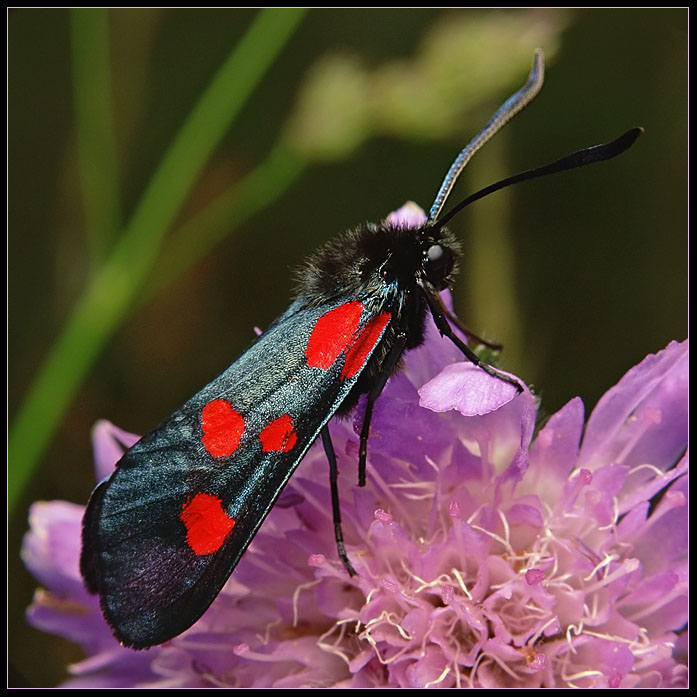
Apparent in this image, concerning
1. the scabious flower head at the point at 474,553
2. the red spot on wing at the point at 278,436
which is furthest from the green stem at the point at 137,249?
the red spot on wing at the point at 278,436

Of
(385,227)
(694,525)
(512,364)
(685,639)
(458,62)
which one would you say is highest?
(458,62)

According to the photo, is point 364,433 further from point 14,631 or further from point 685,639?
point 14,631

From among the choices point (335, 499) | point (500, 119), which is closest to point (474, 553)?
point (335, 499)

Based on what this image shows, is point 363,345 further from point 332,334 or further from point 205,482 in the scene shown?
point 205,482

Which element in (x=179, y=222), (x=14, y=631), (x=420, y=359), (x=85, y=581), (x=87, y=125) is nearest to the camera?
(x=85, y=581)

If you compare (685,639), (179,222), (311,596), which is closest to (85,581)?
(311,596)

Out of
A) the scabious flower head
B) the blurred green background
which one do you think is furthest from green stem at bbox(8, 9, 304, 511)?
the scabious flower head

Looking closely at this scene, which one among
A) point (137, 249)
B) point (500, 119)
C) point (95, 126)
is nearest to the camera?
point (500, 119)
